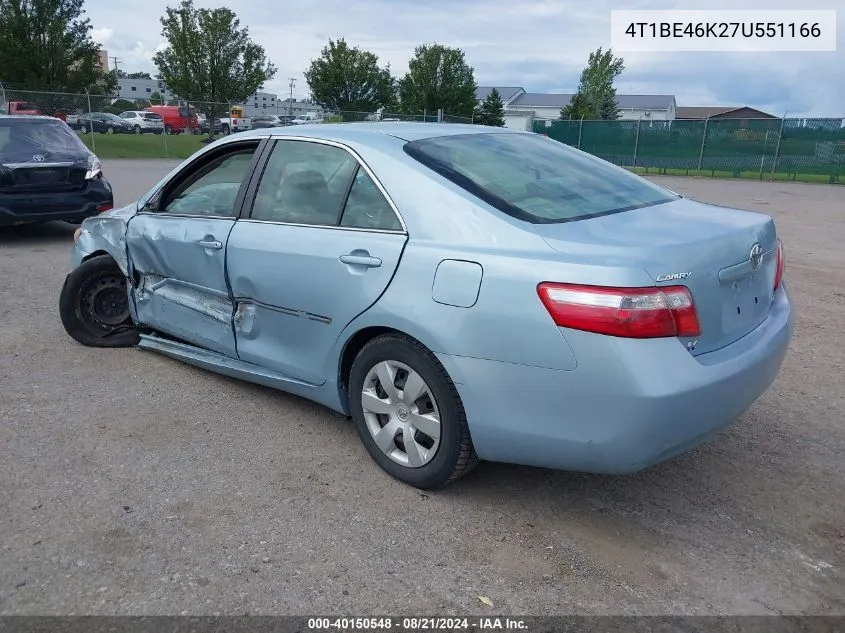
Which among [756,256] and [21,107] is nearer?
[756,256]

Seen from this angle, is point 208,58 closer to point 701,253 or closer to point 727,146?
point 727,146

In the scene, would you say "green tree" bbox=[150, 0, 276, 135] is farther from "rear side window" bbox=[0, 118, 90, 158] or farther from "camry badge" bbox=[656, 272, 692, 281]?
"camry badge" bbox=[656, 272, 692, 281]

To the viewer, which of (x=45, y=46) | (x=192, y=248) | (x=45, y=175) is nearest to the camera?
(x=192, y=248)

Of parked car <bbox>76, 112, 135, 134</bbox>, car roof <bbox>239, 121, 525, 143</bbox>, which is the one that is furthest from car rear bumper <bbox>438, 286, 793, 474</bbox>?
parked car <bbox>76, 112, 135, 134</bbox>

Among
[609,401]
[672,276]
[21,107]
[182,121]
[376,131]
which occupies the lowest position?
[609,401]

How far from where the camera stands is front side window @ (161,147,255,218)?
13.3 ft

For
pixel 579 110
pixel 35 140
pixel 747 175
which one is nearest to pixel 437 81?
pixel 579 110

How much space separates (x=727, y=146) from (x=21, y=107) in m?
24.5

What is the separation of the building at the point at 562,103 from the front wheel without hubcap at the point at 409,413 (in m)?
77.2

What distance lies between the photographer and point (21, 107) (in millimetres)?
24516

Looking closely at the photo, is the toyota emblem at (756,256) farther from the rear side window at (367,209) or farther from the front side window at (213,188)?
the front side window at (213,188)

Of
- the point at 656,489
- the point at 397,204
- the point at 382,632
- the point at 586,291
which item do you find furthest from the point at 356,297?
the point at 656,489

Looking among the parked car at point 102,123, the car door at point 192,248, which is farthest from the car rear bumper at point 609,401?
the parked car at point 102,123

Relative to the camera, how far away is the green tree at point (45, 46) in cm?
3416
